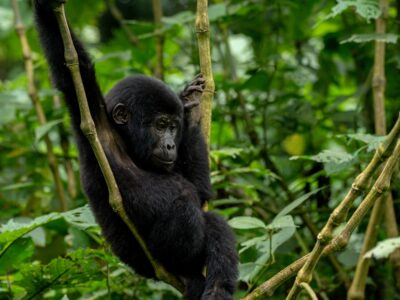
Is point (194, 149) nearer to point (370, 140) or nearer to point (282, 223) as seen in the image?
point (282, 223)

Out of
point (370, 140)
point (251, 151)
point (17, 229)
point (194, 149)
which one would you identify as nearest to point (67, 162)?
point (251, 151)

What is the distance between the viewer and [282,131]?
217 inches

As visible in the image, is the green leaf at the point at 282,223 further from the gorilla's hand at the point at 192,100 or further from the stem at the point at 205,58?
the gorilla's hand at the point at 192,100

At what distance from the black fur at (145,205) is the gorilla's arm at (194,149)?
0.09 m

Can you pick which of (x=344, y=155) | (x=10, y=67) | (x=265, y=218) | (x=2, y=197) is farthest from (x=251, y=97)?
(x=10, y=67)

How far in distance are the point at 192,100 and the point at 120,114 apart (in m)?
0.43

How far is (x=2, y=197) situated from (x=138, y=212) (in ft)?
8.13

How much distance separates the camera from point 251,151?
507cm

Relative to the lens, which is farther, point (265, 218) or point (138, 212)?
point (265, 218)

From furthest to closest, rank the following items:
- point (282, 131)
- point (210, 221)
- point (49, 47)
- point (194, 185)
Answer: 1. point (282, 131)
2. point (194, 185)
3. point (210, 221)
4. point (49, 47)

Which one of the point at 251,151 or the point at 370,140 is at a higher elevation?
the point at 370,140

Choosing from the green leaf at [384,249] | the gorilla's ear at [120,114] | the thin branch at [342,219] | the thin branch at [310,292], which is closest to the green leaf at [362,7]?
the gorilla's ear at [120,114]

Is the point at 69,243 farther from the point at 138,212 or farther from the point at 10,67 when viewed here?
the point at 10,67

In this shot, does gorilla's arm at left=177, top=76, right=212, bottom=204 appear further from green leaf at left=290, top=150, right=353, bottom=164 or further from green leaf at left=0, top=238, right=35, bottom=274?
green leaf at left=0, top=238, right=35, bottom=274
